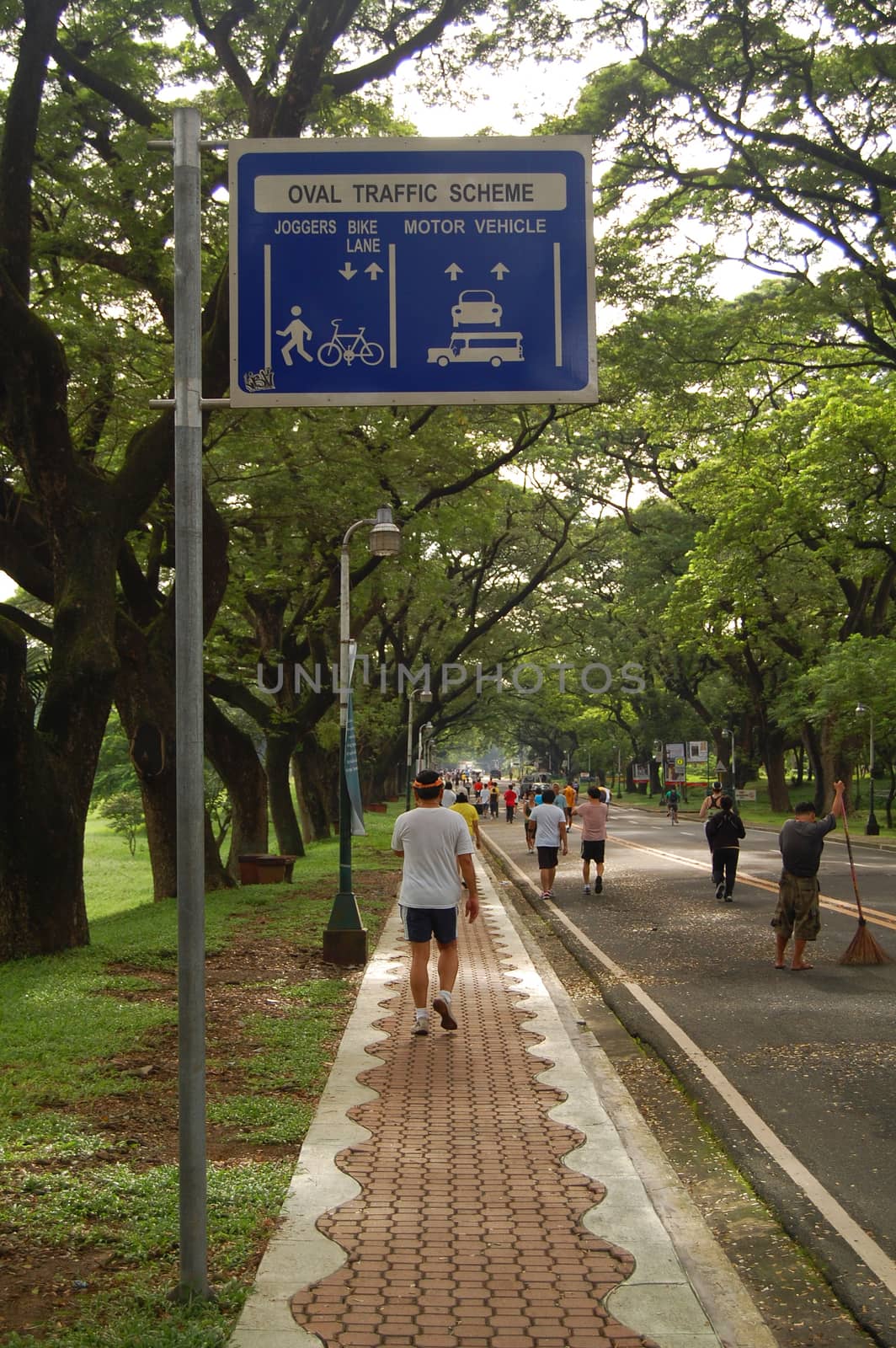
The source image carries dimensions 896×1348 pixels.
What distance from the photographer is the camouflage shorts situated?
12.6 meters

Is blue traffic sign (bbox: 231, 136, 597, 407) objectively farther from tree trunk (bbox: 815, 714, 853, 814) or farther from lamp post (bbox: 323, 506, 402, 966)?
tree trunk (bbox: 815, 714, 853, 814)

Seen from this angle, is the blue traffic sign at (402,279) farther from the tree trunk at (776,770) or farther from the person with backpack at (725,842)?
the tree trunk at (776,770)

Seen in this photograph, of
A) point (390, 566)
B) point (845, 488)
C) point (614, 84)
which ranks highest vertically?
point (614, 84)

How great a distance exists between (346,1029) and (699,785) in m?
89.4

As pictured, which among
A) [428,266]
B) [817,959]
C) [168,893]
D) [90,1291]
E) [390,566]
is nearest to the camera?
[90,1291]

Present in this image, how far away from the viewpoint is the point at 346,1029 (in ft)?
31.9

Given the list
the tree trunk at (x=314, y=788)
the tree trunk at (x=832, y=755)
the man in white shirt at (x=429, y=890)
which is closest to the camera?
the man in white shirt at (x=429, y=890)

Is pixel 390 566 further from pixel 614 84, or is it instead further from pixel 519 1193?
pixel 519 1193

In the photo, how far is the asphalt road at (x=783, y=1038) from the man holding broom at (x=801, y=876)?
1.53 ft

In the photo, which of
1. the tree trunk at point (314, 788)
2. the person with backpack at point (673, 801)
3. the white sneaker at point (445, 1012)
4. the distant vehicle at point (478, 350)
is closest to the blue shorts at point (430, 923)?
the white sneaker at point (445, 1012)

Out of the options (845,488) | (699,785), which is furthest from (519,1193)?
(699,785)

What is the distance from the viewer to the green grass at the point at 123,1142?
4645 millimetres

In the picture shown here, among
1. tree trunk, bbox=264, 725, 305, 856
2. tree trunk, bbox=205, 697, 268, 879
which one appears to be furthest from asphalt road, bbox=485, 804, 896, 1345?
tree trunk, bbox=264, 725, 305, 856

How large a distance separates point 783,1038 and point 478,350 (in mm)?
6279
